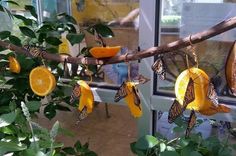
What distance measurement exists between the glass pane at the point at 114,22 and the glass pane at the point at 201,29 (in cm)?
14

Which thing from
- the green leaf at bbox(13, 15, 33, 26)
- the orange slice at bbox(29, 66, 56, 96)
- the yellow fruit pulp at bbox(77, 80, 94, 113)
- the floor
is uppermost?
the green leaf at bbox(13, 15, 33, 26)

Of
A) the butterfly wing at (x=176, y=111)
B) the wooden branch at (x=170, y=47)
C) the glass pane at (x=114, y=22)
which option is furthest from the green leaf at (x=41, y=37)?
the butterfly wing at (x=176, y=111)

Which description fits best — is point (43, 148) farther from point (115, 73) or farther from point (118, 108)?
point (118, 108)

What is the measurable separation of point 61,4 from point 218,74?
0.74m

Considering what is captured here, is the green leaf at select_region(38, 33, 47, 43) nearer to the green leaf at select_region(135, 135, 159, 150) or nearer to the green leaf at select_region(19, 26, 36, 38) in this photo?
the green leaf at select_region(19, 26, 36, 38)

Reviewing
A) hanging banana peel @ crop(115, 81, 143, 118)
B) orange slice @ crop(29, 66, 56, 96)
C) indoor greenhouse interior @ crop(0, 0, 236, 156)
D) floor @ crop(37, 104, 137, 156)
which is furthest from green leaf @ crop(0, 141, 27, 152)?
floor @ crop(37, 104, 137, 156)

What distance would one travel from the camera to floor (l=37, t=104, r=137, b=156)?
155cm

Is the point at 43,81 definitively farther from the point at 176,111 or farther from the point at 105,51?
the point at 176,111

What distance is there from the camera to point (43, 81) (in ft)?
2.29

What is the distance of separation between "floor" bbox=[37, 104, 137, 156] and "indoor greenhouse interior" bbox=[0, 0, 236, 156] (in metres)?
0.01

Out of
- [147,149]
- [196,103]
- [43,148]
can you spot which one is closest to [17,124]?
[43,148]

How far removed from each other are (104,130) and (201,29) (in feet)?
3.03

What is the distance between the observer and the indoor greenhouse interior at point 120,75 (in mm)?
640

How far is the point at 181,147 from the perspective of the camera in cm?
85
